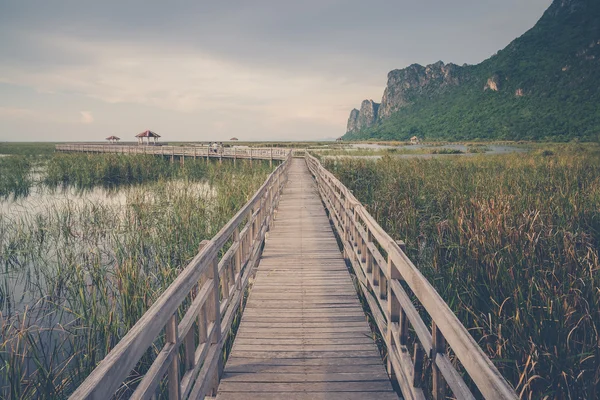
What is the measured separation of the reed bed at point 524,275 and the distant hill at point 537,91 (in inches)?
2336

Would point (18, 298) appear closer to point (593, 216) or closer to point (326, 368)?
point (326, 368)

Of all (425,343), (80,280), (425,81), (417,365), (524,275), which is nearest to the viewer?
(425,343)

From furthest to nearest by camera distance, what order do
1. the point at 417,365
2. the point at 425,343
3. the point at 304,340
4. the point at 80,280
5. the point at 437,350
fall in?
the point at 80,280
the point at 304,340
the point at 417,365
the point at 425,343
the point at 437,350

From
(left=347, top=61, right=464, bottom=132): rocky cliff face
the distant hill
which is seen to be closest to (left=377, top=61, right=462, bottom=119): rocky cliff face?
(left=347, top=61, right=464, bottom=132): rocky cliff face

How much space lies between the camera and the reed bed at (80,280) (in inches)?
137

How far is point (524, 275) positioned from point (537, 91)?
10371cm

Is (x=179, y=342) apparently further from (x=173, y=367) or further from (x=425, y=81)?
(x=425, y=81)

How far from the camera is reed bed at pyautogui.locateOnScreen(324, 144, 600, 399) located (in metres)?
2.74

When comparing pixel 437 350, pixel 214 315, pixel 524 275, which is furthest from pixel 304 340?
pixel 524 275

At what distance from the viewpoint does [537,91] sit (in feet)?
280

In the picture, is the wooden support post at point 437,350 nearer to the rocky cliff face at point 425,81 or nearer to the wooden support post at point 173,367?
the wooden support post at point 173,367

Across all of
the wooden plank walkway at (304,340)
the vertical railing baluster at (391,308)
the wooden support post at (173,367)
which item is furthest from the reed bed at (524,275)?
the wooden support post at (173,367)

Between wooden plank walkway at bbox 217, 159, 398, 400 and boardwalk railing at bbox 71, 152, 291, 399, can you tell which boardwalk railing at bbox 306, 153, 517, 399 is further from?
boardwalk railing at bbox 71, 152, 291, 399

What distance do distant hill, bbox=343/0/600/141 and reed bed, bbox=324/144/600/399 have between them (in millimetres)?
59340
